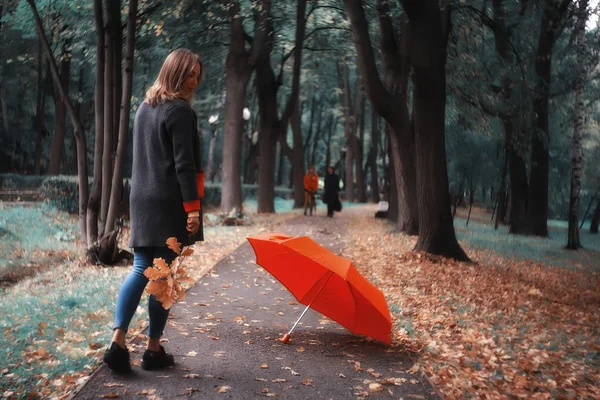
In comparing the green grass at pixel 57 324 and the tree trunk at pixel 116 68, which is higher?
the tree trunk at pixel 116 68

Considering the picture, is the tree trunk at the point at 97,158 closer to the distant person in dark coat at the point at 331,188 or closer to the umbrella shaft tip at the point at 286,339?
the umbrella shaft tip at the point at 286,339

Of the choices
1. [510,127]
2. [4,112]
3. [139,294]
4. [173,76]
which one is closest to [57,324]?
[139,294]

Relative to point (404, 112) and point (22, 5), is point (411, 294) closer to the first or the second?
point (404, 112)

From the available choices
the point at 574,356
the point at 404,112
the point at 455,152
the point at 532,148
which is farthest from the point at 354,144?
the point at 574,356

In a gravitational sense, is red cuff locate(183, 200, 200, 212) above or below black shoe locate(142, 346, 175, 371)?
above

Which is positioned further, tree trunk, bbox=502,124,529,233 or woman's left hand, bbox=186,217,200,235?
tree trunk, bbox=502,124,529,233

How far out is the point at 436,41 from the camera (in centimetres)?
1084

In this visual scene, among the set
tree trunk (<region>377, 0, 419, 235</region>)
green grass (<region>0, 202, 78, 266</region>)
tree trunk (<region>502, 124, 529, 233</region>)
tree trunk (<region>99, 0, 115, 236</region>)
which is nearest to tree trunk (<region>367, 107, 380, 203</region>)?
tree trunk (<region>502, 124, 529, 233</region>)

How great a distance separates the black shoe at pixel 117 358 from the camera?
380cm

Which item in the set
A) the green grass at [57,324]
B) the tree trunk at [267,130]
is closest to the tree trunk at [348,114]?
the tree trunk at [267,130]

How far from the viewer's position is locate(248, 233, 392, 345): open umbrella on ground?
4781 mm

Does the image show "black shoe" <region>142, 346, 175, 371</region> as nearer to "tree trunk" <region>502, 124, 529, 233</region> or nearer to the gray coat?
the gray coat

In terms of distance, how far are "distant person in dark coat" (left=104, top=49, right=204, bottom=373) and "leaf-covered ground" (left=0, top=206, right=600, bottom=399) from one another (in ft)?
2.07

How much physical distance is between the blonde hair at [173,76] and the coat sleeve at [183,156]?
Result: 0.47 feet
